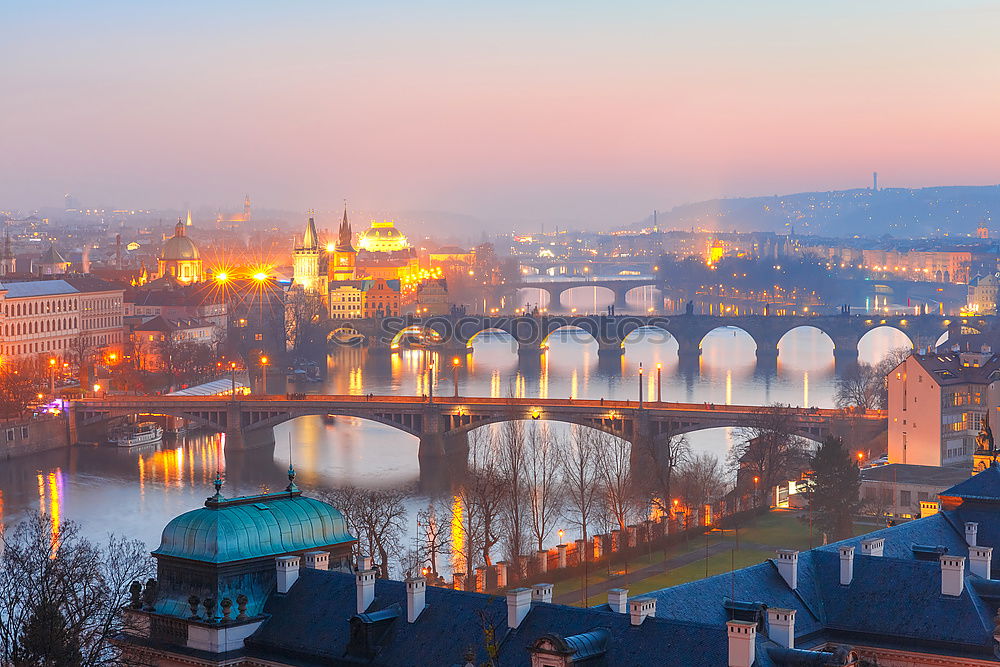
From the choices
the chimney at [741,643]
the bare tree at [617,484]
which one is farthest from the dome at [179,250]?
the chimney at [741,643]

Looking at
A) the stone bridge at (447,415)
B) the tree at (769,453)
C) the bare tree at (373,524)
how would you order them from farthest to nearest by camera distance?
the stone bridge at (447,415) < the tree at (769,453) < the bare tree at (373,524)

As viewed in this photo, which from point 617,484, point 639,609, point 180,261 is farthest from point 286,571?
point 180,261

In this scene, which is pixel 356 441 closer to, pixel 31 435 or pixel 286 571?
pixel 31 435

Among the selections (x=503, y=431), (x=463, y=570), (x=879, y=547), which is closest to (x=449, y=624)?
(x=879, y=547)

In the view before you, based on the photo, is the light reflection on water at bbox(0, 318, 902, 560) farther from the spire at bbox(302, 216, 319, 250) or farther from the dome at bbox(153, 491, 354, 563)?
the spire at bbox(302, 216, 319, 250)

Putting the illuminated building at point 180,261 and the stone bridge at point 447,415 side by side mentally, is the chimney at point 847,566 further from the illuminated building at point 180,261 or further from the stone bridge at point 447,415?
the illuminated building at point 180,261

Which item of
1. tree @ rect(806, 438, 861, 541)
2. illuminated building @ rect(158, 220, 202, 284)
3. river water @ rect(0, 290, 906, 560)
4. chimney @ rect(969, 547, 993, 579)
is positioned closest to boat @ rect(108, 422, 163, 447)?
river water @ rect(0, 290, 906, 560)

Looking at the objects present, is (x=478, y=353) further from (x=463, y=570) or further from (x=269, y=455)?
(x=463, y=570)
